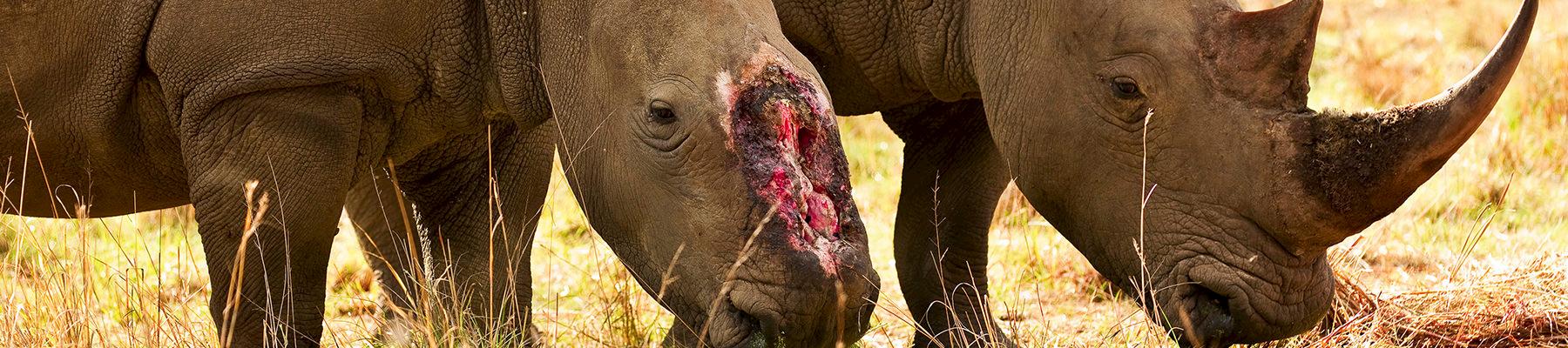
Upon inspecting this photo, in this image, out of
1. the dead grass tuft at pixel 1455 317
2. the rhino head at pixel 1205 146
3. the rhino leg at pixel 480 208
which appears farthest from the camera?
the rhino leg at pixel 480 208

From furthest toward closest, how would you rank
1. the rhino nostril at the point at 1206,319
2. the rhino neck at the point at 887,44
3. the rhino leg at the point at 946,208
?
1. the rhino leg at the point at 946,208
2. the rhino neck at the point at 887,44
3. the rhino nostril at the point at 1206,319

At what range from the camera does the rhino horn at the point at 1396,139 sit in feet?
14.9

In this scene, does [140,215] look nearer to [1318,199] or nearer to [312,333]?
[312,333]

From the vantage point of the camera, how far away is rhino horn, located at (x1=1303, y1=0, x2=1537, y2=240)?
179 inches

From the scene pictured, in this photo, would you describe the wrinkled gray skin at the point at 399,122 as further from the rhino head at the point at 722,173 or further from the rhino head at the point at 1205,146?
the rhino head at the point at 1205,146

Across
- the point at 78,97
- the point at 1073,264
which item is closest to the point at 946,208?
the point at 1073,264

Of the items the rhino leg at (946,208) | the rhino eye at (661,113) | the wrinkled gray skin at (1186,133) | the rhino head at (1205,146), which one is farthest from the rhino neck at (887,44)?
the rhino eye at (661,113)

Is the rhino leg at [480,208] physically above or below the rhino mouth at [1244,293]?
above

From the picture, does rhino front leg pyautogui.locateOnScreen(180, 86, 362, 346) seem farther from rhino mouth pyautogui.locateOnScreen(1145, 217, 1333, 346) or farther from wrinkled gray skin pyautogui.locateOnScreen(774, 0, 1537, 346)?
rhino mouth pyautogui.locateOnScreen(1145, 217, 1333, 346)

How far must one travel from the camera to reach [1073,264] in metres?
7.25

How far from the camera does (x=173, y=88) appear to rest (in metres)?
4.78

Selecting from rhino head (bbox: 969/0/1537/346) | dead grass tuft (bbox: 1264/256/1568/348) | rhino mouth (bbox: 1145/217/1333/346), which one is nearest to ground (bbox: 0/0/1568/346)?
dead grass tuft (bbox: 1264/256/1568/348)

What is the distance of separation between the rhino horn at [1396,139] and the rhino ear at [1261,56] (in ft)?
0.38

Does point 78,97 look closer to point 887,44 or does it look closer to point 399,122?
point 399,122
